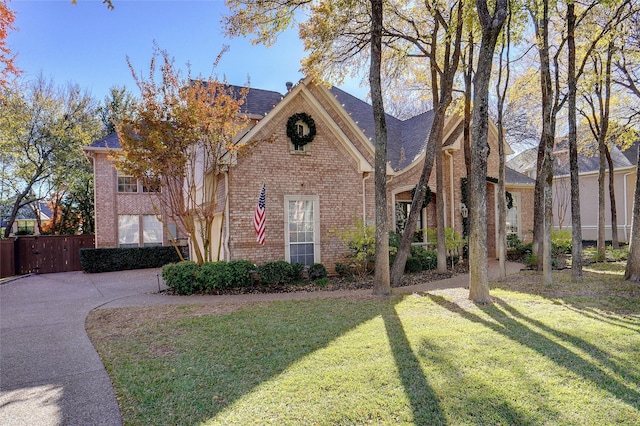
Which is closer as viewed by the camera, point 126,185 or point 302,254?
point 302,254

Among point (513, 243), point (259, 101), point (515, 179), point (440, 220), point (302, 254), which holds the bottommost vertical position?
point (513, 243)

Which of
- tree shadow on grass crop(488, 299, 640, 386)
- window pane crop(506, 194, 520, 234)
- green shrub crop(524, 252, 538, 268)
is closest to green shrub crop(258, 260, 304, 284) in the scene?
tree shadow on grass crop(488, 299, 640, 386)

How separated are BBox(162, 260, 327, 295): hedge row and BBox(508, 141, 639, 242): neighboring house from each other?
52.8 ft

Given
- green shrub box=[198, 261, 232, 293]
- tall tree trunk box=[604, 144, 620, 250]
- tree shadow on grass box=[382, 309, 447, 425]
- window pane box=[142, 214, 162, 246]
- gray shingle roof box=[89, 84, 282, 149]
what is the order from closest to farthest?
tree shadow on grass box=[382, 309, 447, 425], green shrub box=[198, 261, 232, 293], gray shingle roof box=[89, 84, 282, 149], tall tree trunk box=[604, 144, 620, 250], window pane box=[142, 214, 162, 246]

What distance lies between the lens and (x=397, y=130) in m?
18.8

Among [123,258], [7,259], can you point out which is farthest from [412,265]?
[7,259]

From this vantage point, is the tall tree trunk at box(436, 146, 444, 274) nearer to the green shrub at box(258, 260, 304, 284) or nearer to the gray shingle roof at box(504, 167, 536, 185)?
the green shrub at box(258, 260, 304, 284)

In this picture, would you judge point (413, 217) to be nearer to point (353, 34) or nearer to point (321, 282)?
point (321, 282)

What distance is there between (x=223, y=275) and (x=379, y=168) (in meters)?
5.02

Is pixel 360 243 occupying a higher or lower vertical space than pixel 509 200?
lower

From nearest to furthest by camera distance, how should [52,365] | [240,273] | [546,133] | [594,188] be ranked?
[52,365] → [546,133] → [240,273] → [594,188]

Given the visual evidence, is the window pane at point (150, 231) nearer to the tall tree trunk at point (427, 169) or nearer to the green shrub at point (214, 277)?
the green shrub at point (214, 277)

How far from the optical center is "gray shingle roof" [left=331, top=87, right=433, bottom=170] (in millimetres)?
16375

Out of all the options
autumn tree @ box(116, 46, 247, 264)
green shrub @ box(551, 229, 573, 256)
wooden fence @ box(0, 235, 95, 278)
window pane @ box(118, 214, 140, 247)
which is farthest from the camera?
window pane @ box(118, 214, 140, 247)
